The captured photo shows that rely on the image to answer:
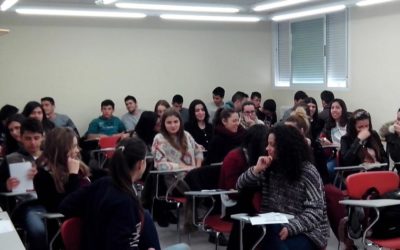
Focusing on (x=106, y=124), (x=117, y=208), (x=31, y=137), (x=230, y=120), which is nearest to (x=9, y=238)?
(x=117, y=208)

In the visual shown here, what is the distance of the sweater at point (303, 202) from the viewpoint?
3373mm

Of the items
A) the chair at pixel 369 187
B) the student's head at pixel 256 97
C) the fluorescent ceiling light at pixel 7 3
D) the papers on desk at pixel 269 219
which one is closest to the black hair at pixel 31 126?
the papers on desk at pixel 269 219

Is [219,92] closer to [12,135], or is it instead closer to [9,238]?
[12,135]

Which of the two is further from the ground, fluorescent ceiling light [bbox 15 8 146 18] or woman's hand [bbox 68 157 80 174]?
fluorescent ceiling light [bbox 15 8 146 18]

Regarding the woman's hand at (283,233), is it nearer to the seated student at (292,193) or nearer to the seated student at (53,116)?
the seated student at (292,193)

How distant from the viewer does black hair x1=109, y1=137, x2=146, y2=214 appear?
2652 millimetres

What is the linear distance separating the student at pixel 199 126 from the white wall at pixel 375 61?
8.75 ft

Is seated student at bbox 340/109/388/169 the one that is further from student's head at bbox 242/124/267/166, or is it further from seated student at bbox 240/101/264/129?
student's head at bbox 242/124/267/166

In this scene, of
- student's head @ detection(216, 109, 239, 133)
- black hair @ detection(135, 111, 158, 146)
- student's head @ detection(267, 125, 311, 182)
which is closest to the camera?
student's head @ detection(267, 125, 311, 182)

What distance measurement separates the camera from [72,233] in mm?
2842

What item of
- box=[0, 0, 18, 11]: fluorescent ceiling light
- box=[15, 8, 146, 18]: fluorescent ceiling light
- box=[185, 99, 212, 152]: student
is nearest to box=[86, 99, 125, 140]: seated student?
box=[15, 8, 146, 18]: fluorescent ceiling light

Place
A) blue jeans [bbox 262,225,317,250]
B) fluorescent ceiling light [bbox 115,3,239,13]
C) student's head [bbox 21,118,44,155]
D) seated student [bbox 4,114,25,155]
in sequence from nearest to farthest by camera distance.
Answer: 1. blue jeans [bbox 262,225,317,250]
2. student's head [bbox 21,118,44,155]
3. seated student [bbox 4,114,25,155]
4. fluorescent ceiling light [bbox 115,3,239,13]

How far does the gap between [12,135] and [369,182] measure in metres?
3.05

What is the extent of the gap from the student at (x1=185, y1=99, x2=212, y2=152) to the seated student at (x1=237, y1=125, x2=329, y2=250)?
3.18m
